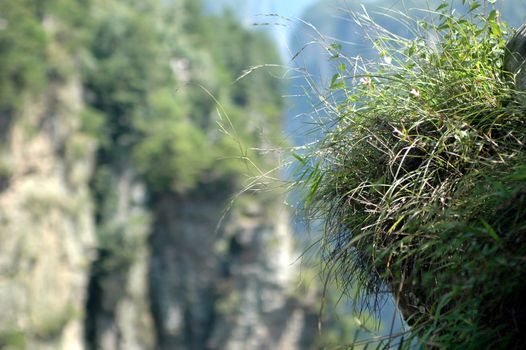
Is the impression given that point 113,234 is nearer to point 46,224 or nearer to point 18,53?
point 46,224

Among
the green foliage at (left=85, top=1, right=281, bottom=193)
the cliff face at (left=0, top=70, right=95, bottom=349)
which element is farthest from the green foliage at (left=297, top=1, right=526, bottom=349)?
the green foliage at (left=85, top=1, right=281, bottom=193)

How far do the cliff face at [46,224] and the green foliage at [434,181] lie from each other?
18.9 metres

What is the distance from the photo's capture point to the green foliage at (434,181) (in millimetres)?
1621

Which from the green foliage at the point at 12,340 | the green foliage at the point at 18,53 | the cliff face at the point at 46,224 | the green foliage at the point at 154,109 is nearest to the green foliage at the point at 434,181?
the green foliage at the point at 12,340

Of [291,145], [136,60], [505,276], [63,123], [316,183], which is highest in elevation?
[136,60]

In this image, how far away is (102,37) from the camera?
29047 millimetres

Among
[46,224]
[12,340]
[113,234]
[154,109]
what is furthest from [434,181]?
[154,109]

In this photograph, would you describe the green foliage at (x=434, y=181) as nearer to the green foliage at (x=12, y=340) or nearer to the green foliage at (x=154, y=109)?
the green foliage at (x=12, y=340)

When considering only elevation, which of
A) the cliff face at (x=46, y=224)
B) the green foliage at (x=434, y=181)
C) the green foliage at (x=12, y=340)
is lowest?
the green foliage at (x=434, y=181)

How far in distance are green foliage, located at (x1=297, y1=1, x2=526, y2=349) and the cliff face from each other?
18.9 m

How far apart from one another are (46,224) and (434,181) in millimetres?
21655

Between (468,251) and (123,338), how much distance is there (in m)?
25.6

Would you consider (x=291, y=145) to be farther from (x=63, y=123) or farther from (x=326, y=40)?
(x=63, y=123)

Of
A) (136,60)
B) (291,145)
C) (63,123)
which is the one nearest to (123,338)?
(63,123)
